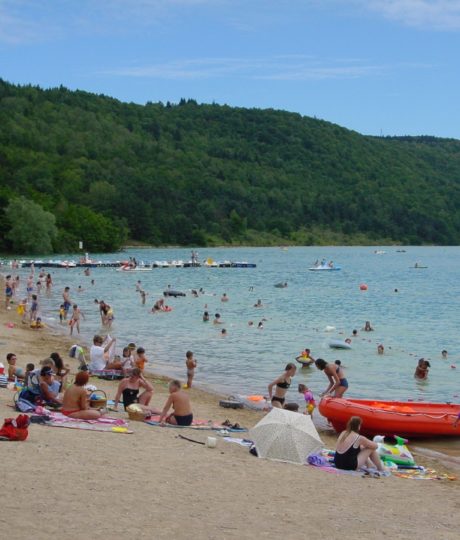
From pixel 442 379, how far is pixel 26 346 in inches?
438

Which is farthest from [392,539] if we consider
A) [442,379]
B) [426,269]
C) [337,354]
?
[426,269]

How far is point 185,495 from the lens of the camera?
29.0 feet

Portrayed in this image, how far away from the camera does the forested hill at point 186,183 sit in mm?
118188

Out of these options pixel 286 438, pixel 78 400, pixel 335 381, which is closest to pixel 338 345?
pixel 335 381

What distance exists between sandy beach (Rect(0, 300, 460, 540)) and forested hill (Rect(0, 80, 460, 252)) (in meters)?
90.4

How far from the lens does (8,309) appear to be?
1430 inches

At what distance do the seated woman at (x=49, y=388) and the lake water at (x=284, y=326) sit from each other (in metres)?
6.78

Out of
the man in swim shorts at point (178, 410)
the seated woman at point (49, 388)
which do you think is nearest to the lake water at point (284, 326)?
the man in swim shorts at point (178, 410)

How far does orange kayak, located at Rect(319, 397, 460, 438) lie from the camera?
1475 cm

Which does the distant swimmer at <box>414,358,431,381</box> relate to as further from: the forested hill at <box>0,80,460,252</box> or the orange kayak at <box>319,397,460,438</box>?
the forested hill at <box>0,80,460,252</box>

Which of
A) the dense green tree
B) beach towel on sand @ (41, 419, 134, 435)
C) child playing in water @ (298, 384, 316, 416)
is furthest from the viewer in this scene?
the dense green tree

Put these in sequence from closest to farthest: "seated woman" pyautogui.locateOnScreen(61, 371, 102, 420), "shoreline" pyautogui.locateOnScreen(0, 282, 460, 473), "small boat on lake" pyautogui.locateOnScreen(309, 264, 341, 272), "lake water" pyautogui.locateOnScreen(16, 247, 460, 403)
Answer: "seated woman" pyautogui.locateOnScreen(61, 371, 102, 420) < "shoreline" pyautogui.locateOnScreen(0, 282, 460, 473) < "lake water" pyautogui.locateOnScreen(16, 247, 460, 403) < "small boat on lake" pyautogui.locateOnScreen(309, 264, 341, 272)

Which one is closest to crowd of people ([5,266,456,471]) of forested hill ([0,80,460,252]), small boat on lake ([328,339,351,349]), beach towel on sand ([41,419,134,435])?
beach towel on sand ([41,419,134,435])

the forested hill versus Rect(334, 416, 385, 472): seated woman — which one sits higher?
the forested hill
